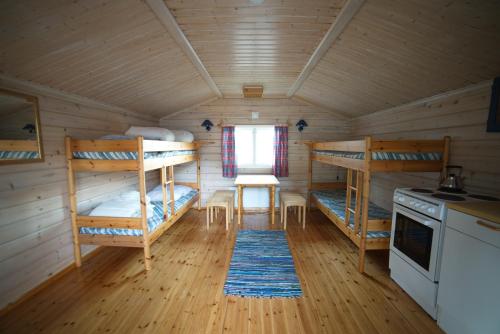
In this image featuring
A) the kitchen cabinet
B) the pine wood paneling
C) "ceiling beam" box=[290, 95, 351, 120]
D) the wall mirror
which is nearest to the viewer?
the kitchen cabinet

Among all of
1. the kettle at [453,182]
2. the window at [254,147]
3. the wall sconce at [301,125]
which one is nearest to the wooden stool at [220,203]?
the window at [254,147]

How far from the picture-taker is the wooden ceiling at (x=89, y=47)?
139 centimetres

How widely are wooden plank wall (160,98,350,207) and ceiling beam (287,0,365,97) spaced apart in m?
1.49

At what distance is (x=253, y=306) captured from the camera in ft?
6.23

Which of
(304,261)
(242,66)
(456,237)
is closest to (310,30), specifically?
(242,66)

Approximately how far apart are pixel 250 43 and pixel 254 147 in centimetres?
268

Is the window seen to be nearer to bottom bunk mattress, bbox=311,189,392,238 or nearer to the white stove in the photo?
bottom bunk mattress, bbox=311,189,392,238

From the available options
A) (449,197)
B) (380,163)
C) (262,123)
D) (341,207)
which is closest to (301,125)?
(262,123)

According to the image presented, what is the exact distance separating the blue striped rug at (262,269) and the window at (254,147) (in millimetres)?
1920

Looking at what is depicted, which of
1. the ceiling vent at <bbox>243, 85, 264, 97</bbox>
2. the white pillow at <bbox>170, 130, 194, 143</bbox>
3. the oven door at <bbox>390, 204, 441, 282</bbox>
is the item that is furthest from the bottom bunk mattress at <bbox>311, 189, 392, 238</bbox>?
the white pillow at <bbox>170, 130, 194, 143</bbox>

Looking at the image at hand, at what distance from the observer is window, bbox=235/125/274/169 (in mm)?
4727

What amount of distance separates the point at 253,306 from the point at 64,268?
7.48ft

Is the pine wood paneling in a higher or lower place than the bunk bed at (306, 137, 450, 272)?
higher

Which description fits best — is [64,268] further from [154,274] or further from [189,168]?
[189,168]
